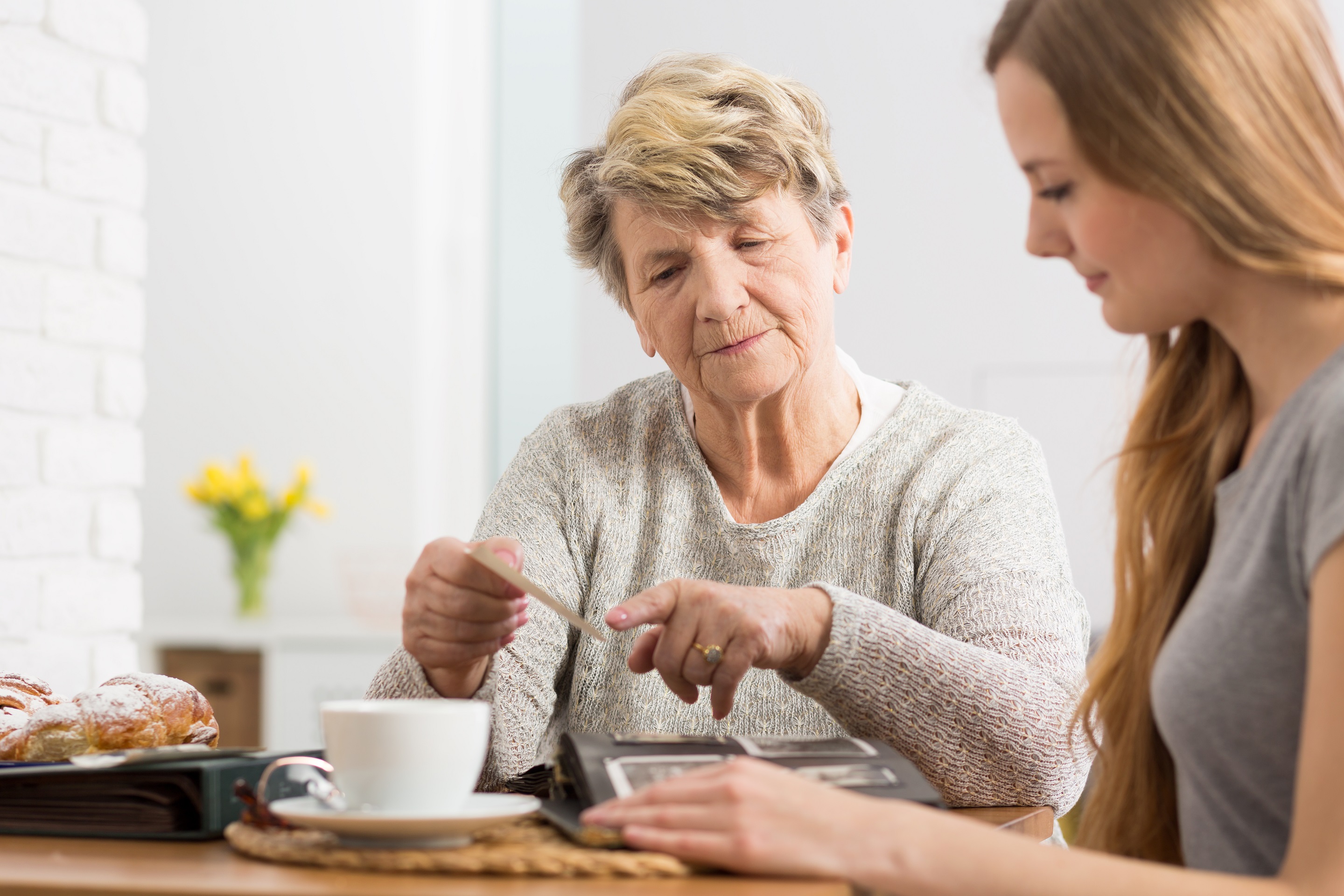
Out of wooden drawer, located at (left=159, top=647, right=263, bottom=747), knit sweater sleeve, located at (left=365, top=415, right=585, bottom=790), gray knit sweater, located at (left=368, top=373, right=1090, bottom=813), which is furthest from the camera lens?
wooden drawer, located at (left=159, top=647, right=263, bottom=747)

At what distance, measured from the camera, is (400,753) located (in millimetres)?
703

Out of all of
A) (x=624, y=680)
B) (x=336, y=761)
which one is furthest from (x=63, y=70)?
(x=336, y=761)

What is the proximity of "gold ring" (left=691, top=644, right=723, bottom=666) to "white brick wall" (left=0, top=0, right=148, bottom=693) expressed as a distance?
1.13 m

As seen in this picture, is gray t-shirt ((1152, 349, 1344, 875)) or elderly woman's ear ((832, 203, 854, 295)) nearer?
gray t-shirt ((1152, 349, 1344, 875))

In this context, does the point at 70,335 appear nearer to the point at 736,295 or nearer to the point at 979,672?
the point at 736,295

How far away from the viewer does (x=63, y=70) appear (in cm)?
173

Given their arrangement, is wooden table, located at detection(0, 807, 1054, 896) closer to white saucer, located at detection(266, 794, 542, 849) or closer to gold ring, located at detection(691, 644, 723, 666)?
white saucer, located at detection(266, 794, 542, 849)

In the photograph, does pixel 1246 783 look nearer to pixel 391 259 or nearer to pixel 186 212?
pixel 391 259

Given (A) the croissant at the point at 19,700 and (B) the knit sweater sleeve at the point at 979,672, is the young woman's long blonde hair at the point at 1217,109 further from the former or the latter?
(A) the croissant at the point at 19,700

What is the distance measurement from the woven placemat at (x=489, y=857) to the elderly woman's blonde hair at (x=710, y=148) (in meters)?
0.76

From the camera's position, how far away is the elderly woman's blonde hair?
130 cm

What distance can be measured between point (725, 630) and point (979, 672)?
0.22 meters

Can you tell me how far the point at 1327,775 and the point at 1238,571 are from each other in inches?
5.9

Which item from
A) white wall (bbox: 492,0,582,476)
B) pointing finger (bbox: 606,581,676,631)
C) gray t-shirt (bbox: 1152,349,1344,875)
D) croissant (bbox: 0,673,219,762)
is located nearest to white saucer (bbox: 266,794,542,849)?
pointing finger (bbox: 606,581,676,631)
